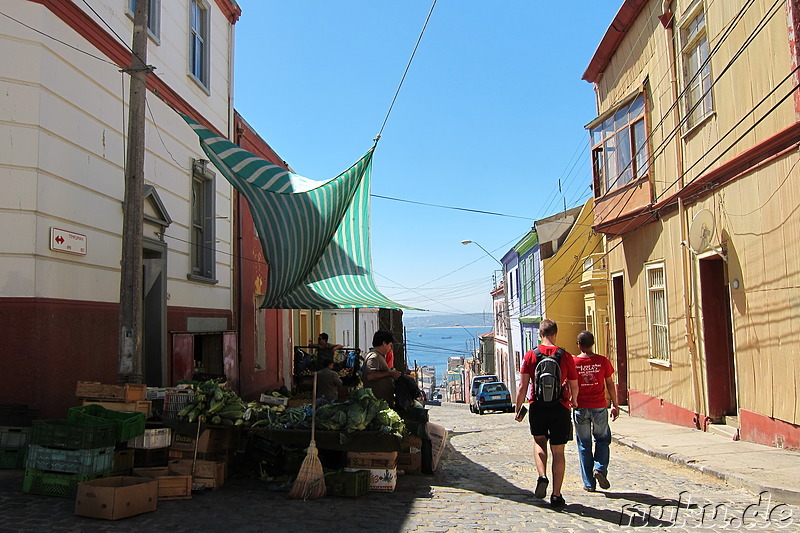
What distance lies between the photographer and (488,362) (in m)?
52.0

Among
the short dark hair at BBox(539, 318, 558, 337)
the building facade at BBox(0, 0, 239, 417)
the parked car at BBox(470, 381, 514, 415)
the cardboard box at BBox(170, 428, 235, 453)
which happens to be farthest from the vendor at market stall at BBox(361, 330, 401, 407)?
the parked car at BBox(470, 381, 514, 415)

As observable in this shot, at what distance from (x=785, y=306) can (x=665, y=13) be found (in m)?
6.54

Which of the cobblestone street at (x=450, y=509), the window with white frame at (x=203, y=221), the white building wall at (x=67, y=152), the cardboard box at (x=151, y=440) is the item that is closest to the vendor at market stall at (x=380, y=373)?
the cobblestone street at (x=450, y=509)

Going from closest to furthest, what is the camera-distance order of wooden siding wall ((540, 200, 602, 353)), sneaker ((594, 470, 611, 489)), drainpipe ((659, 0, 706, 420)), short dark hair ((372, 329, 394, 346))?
sneaker ((594, 470, 611, 489)) < short dark hair ((372, 329, 394, 346)) < drainpipe ((659, 0, 706, 420)) < wooden siding wall ((540, 200, 602, 353))

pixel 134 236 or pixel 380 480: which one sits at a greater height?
pixel 134 236

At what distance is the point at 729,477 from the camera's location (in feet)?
25.1

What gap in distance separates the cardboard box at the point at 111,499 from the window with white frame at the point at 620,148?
11629mm

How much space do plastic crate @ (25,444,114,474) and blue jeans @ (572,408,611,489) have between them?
498cm

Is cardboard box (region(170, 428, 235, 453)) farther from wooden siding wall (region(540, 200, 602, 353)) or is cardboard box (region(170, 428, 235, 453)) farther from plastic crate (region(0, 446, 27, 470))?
wooden siding wall (region(540, 200, 602, 353))

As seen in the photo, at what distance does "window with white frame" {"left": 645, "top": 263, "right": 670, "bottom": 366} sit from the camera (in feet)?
44.7

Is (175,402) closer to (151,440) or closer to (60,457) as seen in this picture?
(151,440)

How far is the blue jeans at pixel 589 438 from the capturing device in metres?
7.18

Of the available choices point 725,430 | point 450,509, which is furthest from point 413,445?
point 725,430

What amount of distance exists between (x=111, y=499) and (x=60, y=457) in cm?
104
